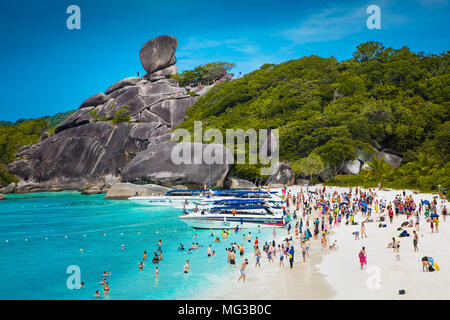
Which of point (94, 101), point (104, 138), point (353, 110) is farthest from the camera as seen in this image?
point (94, 101)

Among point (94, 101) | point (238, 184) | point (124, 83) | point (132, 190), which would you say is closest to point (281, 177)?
point (238, 184)

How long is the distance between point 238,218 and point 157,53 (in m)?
83.4

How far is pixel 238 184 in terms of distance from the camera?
206 feet

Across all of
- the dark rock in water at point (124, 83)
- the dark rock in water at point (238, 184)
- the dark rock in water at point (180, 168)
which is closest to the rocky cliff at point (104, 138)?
the dark rock in water at point (124, 83)

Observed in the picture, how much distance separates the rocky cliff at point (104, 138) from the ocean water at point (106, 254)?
35514mm

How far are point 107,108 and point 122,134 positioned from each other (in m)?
12.8

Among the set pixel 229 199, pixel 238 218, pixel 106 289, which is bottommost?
pixel 106 289

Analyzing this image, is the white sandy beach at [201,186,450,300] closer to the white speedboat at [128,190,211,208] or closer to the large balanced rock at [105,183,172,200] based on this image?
the white speedboat at [128,190,211,208]

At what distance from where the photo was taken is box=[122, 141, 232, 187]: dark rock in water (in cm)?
6069

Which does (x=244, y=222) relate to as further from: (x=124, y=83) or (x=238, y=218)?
(x=124, y=83)

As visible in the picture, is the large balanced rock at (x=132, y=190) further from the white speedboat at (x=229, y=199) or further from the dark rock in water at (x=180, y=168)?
the white speedboat at (x=229, y=199)

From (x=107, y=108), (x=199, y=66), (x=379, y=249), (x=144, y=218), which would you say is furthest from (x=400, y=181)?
(x=199, y=66)

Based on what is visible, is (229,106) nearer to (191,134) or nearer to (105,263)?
(191,134)
